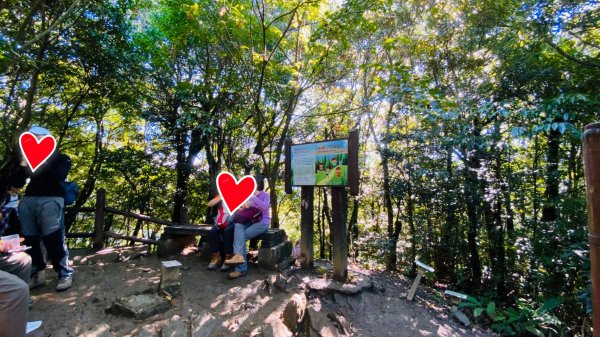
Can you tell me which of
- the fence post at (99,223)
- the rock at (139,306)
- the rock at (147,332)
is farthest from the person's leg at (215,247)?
the fence post at (99,223)

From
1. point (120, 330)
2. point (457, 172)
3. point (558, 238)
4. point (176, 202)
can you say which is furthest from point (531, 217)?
point (176, 202)

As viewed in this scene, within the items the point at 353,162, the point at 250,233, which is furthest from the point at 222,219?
Result: the point at 353,162

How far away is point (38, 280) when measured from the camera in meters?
3.85

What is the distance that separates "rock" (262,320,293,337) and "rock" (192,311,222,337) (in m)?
0.61

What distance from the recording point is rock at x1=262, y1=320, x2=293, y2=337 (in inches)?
115

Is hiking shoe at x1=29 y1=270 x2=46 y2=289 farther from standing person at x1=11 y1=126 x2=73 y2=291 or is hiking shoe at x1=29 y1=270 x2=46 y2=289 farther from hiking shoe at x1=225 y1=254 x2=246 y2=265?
hiking shoe at x1=225 y1=254 x2=246 y2=265

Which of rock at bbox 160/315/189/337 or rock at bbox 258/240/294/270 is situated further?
rock at bbox 258/240/294/270

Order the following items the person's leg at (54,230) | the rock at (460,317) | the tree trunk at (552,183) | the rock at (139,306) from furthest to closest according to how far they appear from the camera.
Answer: the tree trunk at (552,183), the rock at (460,317), the person's leg at (54,230), the rock at (139,306)

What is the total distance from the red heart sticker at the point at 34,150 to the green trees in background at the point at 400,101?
1.29m

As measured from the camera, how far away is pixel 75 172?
1069 centimetres

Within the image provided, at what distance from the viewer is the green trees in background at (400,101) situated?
4895 millimetres

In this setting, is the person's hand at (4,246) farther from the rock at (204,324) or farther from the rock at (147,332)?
the rock at (204,324)

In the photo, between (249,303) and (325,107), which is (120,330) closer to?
(249,303)

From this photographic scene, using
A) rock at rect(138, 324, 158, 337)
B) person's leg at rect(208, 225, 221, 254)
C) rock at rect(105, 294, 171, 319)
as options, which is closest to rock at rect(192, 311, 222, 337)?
rock at rect(138, 324, 158, 337)
